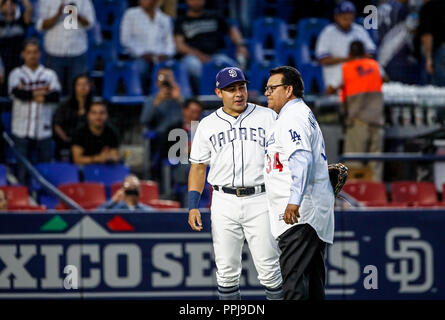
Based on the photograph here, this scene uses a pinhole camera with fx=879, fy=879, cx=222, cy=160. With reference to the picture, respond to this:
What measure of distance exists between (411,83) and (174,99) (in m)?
3.10

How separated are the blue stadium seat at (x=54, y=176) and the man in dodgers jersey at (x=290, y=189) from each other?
3995 millimetres

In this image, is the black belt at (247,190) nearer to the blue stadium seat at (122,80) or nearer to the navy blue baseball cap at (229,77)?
the navy blue baseball cap at (229,77)

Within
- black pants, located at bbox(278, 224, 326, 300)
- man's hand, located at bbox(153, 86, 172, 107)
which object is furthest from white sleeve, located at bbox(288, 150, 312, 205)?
man's hand, located at bbox(153, 86, 172, 107)

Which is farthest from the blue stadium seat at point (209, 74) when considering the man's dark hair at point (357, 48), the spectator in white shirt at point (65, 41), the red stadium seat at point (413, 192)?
the red stadium seat at point (413, 192)

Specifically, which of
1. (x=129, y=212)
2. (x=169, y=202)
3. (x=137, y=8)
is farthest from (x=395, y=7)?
(x=129, y=212)

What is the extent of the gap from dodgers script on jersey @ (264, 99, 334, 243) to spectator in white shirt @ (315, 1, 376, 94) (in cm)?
464

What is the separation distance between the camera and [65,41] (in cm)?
1020

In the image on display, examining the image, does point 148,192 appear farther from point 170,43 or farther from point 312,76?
point 312,76

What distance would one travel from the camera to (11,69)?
9969 millimetres

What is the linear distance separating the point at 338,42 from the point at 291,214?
541 cm

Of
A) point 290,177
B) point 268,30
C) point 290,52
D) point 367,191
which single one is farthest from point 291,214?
point 268,30

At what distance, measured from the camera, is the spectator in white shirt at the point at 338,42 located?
404 inches

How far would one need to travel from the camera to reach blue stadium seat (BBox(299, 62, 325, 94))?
10.6m
